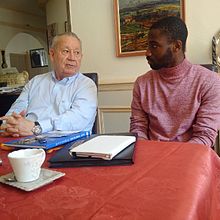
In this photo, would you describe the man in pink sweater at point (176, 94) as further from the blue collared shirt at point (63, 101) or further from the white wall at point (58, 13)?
the white wall at point (58, 13)

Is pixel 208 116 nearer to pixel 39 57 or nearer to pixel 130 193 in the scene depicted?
pixel 130 193

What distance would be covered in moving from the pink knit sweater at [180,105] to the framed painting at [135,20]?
2.96 ft

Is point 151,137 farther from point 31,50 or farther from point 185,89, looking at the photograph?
point 31,50

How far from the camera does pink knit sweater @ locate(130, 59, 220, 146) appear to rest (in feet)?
4.80

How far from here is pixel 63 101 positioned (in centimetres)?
186

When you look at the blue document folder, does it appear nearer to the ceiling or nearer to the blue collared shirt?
the blue collared shirt

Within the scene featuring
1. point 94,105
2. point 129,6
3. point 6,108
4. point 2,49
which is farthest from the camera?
point 2,49

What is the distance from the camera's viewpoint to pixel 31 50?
25.2 feet

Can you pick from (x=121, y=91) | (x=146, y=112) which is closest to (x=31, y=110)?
(x=146, y=112)

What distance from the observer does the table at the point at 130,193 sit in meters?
0.53

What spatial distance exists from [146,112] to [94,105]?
1.19 ft

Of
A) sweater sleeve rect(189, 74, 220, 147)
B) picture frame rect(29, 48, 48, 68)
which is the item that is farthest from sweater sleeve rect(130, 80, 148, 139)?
picture frame rect(29, 48, 48, 68)

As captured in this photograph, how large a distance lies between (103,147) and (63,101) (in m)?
1.05

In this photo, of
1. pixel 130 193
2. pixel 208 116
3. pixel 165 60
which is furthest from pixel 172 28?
pixel 130 193
